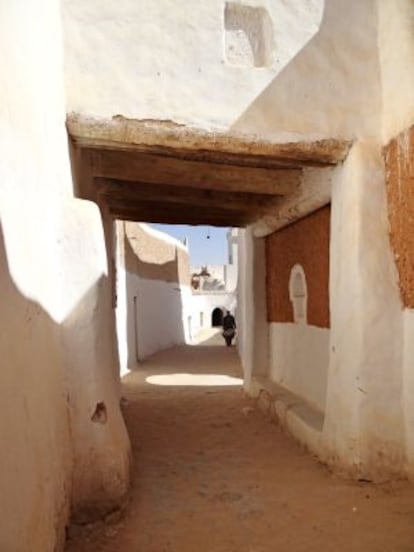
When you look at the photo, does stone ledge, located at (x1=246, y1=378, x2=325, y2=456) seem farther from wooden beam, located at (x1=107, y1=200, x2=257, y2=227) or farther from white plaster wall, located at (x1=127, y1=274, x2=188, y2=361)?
white plaster wall, located at (x1=127, y1=274, x2=188, y2=361)

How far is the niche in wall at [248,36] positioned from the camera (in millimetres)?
4137

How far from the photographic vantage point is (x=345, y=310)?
4.29 metres

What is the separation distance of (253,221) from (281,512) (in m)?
4.86

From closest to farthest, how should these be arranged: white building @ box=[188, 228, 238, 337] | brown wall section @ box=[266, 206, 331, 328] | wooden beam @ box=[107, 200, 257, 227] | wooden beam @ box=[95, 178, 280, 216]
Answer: brown wall section @ box=[266, 206, 331, 328], wooden beam @ box=[95, 178, 280, 216], wooden beam @ box=[107, 200, 257, 227], white building @ box=[188, 228, 238, 337]

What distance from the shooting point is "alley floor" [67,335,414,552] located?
3.18 m

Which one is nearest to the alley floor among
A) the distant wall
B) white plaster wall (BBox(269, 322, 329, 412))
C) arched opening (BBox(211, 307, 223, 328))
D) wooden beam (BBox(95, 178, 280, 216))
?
white plaster wall (BBox(269, 322, 329, 412))

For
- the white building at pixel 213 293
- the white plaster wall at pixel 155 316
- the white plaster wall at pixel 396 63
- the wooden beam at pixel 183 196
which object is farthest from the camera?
the white building at pixel 213 293

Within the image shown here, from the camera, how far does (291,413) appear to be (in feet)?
18.2

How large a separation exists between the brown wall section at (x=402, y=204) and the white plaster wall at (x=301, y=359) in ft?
4.99

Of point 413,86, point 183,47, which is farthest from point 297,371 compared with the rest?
point 183,47

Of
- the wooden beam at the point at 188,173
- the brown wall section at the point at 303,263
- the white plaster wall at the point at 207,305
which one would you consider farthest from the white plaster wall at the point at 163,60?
the white plaster wall at the point at 207,305

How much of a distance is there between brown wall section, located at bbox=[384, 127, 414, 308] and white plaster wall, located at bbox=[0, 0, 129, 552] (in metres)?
2.52

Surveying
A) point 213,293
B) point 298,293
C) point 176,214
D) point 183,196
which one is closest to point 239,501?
point 298,293

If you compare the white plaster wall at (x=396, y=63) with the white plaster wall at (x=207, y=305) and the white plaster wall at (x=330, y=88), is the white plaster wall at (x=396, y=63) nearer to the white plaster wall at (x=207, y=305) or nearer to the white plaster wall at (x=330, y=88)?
the white plaster wall at (x=330, y=88)
